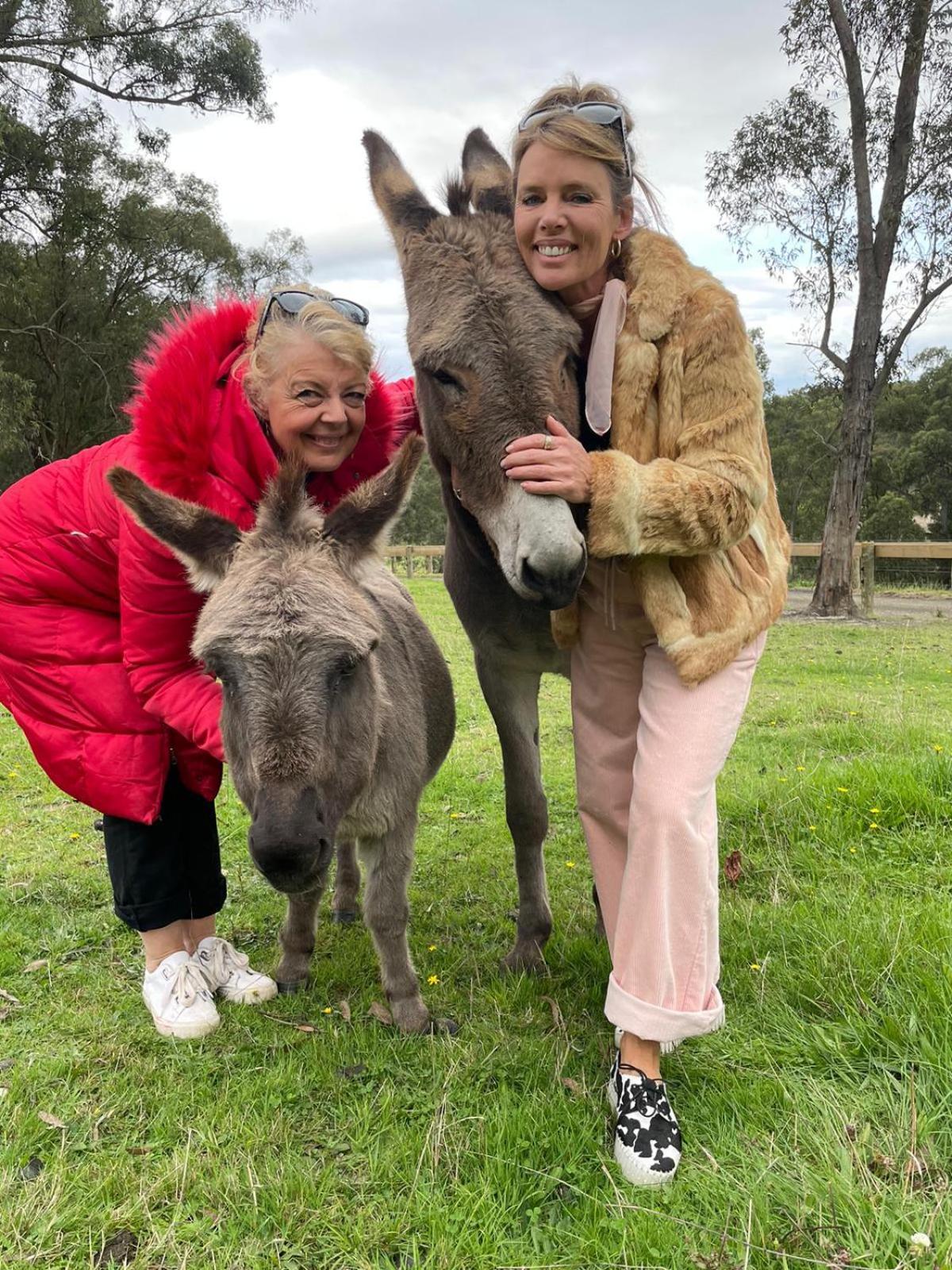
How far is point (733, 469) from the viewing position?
2.49 m

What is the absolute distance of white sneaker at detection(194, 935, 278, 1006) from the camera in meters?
3.73

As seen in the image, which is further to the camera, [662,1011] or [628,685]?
[628,685]

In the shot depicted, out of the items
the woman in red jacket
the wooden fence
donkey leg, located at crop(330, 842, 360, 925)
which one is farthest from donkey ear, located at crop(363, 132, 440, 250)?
the wooden fence

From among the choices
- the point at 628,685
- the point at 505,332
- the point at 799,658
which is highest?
the point at 505,332

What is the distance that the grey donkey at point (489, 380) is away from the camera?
262 cm

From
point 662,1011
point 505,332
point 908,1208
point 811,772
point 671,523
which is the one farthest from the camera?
point 811,772

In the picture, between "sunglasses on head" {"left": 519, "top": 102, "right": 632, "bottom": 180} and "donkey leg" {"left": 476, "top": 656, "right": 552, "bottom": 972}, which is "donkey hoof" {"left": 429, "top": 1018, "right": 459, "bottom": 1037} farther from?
"sunglasses on head" {"left": 519, "top": 102, "right": 632, "bottom": 180}

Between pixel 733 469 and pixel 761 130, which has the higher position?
pixel 761 130

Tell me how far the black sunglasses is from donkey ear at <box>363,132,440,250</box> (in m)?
0.33

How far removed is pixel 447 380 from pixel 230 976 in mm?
2868

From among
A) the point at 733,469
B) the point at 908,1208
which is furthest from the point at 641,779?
the point at 908,1208

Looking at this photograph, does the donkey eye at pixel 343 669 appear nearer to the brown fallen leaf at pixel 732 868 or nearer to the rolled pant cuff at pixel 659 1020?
the rolled pant cuff at pixel 659 1020

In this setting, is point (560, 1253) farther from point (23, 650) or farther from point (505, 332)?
point (23, 650)

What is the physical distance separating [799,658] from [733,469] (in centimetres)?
1098
